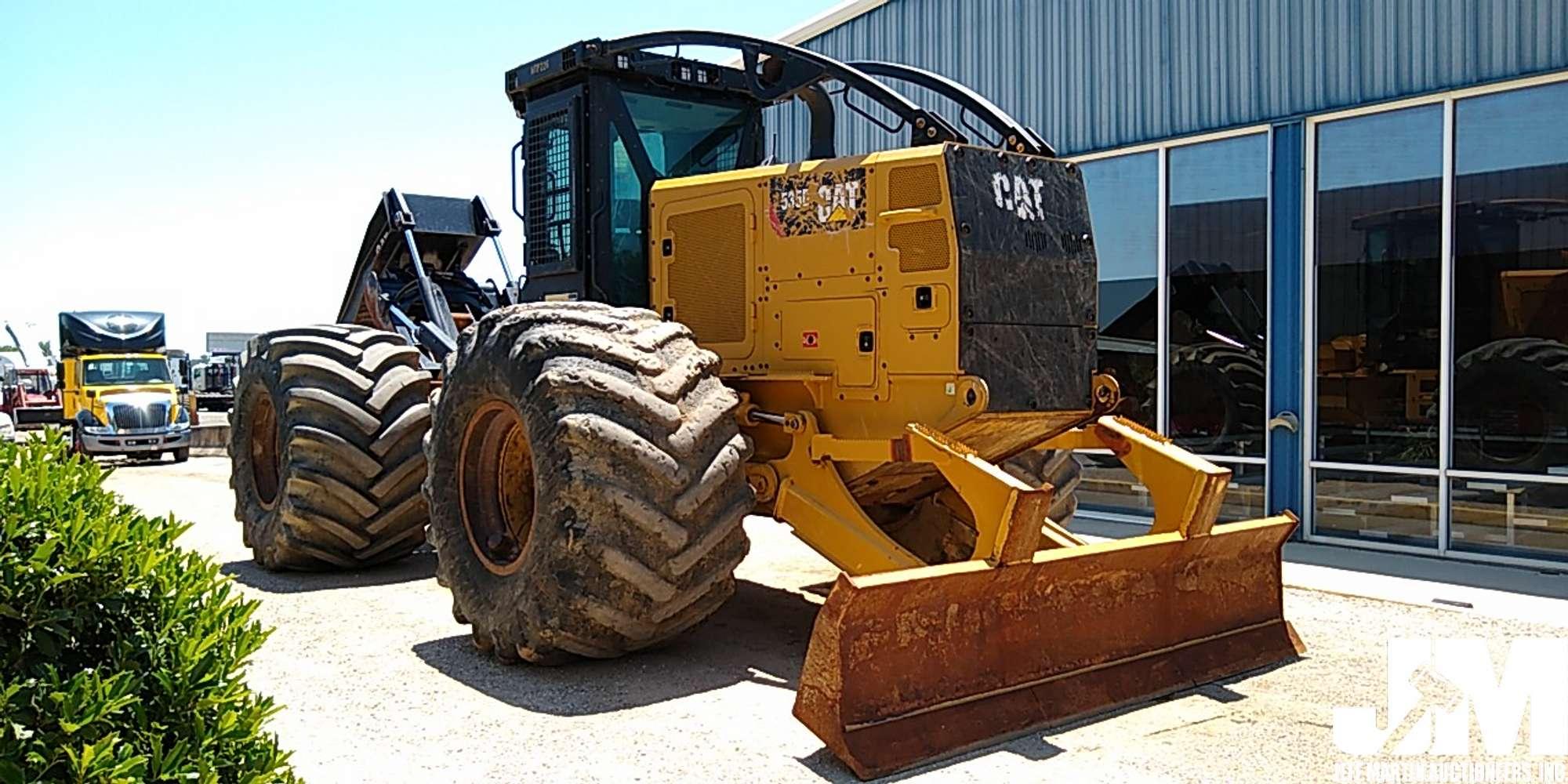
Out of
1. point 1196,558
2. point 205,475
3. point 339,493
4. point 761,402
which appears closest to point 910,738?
point 1196,558

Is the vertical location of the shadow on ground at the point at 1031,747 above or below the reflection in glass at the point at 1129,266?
below

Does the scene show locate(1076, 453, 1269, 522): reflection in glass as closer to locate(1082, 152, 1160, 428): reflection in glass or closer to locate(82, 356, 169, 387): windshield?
locate(1082, 152, 1160, 428): reflection in glass

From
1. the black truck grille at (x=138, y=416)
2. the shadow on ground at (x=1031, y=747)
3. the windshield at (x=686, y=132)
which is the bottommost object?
the shadow on ground at (x=1031, y=747)

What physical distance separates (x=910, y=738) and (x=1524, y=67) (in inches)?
298

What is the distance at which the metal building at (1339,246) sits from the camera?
30.6 ft

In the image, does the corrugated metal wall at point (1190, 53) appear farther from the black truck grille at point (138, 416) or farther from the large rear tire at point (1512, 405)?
the black truck grille at point (138, 416)

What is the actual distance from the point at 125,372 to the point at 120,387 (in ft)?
1.41

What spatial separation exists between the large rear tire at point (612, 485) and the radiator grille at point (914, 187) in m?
1.16

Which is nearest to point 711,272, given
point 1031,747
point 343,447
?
point 343,447

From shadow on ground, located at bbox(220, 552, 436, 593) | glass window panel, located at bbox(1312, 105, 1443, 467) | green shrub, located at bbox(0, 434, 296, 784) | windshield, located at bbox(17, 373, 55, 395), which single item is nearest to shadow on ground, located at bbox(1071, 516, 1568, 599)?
glass window panel, located at bbox(1312, 105, 1443, 467)

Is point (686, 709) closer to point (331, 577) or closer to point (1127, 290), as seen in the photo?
point (331, 577)

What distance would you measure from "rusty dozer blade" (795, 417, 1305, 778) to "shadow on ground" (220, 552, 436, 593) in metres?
4.74

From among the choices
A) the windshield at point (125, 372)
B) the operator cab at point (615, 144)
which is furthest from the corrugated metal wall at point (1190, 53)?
the windshield at point (125, 372)

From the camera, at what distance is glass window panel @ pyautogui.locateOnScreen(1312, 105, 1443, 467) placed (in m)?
9.87
